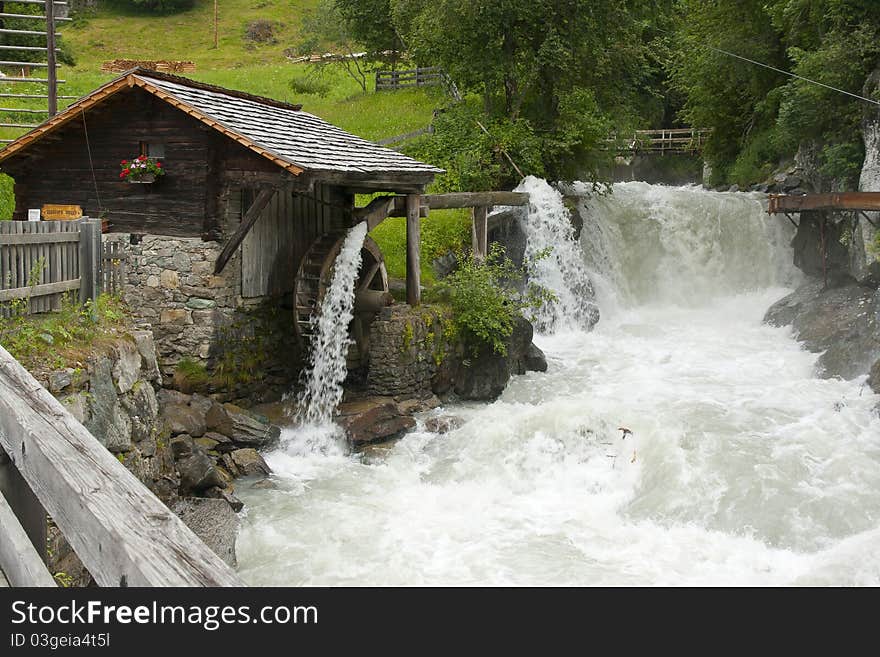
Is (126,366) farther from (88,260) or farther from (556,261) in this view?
(556,261)

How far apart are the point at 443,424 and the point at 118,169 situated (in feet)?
18.5

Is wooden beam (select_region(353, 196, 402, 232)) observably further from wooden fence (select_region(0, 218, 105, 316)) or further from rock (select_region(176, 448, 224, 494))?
wooden fence (select_region(0, 218, 105, 316))

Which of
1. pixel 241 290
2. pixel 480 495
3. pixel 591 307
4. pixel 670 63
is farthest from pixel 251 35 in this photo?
pixel 480 495

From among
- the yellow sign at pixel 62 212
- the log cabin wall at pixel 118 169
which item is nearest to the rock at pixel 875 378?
the log cabin wall at pixel 118 169

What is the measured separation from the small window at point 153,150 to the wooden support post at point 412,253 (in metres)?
3.71

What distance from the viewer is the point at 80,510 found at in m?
2.49

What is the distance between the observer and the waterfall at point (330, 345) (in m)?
12.5

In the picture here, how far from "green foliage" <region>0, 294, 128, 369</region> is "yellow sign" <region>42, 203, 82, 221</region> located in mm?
4514

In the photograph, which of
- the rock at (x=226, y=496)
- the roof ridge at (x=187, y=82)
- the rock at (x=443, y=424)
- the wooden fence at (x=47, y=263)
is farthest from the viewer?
the rock at (x=443, y=424)

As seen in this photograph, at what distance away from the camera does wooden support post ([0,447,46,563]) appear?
3291 mm

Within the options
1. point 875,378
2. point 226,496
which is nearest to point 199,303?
point 226,496

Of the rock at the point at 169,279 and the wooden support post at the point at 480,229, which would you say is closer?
the rock at the point at 169,279

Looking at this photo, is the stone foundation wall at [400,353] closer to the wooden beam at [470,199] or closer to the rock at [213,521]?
the wooden beam at [470,199]
